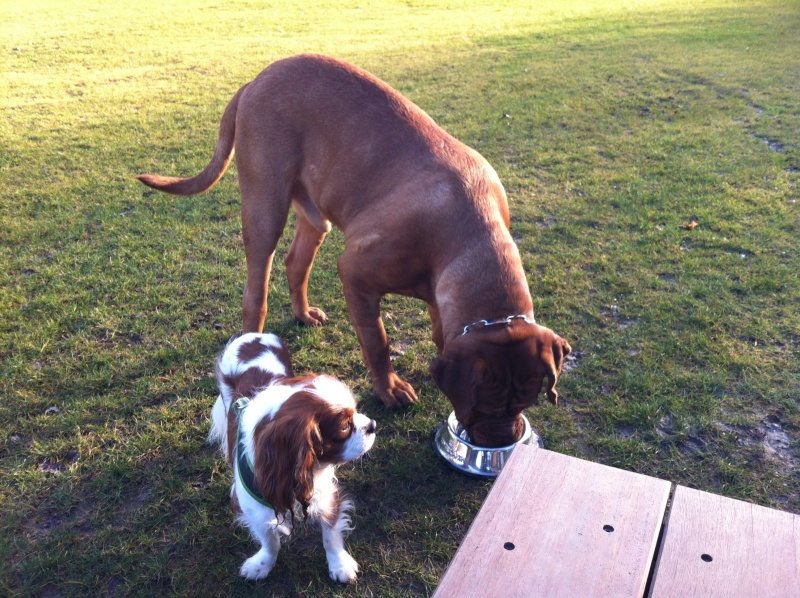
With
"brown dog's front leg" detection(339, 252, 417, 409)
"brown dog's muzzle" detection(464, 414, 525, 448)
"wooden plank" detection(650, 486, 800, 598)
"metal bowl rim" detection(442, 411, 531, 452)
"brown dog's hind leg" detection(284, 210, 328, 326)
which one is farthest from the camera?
"brown dog's hind leg" detection(284, 210, 328, 326)

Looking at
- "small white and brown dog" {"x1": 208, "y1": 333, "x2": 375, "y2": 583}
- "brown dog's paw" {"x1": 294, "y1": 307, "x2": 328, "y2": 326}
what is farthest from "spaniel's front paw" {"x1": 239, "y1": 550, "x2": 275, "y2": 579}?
"brown dog's paw" {"x1": 294, "y1": 307, "x2": 328, "y2": 326}

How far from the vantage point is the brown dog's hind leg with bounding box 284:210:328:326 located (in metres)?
4.57

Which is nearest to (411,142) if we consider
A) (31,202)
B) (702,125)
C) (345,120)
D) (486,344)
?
(345,120)

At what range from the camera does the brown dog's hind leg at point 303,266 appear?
4566 mm

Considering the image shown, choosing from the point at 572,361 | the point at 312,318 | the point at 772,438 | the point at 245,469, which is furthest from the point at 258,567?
the point at 772,438

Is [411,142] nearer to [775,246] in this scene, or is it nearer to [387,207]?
[387,207]

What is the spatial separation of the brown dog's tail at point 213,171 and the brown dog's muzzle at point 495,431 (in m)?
2.82

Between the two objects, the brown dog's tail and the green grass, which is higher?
the brown dog's tail

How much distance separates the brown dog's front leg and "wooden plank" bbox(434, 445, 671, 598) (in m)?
1.69

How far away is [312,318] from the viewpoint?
4.68 metres

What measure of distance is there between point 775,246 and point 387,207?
13.8ft

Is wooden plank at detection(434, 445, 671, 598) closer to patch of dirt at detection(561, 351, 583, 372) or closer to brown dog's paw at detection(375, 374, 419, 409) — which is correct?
brown dog's paw at detection(375, 374, 419, 409)

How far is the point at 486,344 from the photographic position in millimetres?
2828

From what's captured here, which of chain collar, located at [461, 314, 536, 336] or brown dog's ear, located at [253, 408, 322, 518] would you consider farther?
chain collar, located at [461, 314, 536, 336]
